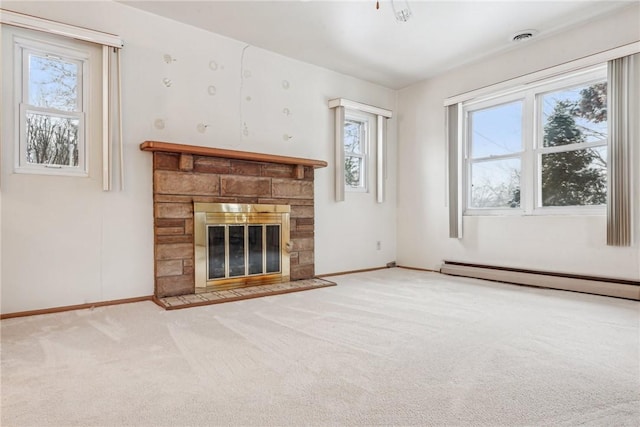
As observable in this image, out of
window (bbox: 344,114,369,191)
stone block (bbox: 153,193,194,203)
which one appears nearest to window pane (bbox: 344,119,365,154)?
window (bbox: 344,114,369,191)

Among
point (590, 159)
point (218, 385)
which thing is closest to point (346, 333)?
point (218, 385)

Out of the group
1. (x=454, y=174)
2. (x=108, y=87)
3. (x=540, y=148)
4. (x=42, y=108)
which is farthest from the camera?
(x=454, y=174)

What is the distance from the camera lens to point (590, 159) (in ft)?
11.3

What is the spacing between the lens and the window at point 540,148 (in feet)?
11.3

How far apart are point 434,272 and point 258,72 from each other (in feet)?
10.7

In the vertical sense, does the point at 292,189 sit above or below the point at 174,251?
above

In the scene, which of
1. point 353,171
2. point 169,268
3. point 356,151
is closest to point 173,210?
point 169,268

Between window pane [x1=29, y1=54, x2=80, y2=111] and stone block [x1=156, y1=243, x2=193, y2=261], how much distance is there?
1321 millimetres

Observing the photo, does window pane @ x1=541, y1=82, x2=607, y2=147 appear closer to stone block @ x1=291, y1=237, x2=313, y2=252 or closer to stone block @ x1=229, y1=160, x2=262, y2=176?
stone block @ x1=291, y1=237, x2=313, y2=252

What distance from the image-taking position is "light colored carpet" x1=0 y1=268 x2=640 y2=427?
132 cm

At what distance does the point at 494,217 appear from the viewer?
4141 mm

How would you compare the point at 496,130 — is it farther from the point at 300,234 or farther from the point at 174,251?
the point at 174,251

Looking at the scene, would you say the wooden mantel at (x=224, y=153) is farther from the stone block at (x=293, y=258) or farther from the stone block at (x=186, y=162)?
the stone block at (x=293, y=258)

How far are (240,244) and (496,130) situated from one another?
10.6 feet
